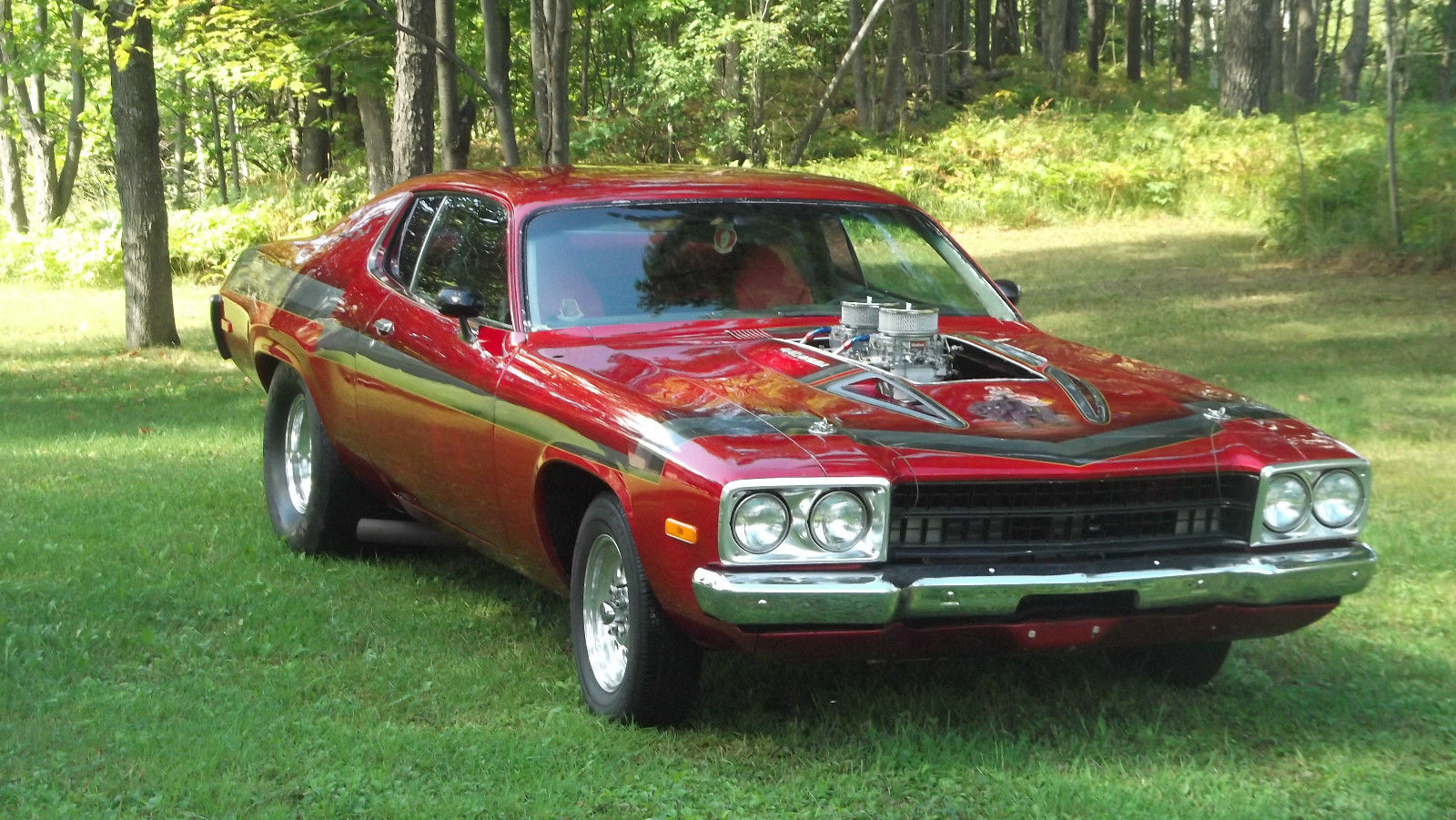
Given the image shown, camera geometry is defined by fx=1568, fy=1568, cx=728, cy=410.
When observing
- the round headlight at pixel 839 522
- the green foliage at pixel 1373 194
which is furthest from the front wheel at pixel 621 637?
the green foliage at pixel 1373 194

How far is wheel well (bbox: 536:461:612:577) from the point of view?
4.61 meters

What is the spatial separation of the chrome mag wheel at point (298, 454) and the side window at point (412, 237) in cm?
90

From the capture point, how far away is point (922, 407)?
4277 millimetres

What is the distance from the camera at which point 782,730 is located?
4375 mm

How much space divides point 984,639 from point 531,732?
1289 millimetres

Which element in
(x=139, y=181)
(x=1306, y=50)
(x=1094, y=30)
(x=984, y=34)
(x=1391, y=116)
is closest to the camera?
(x=139, y=181)

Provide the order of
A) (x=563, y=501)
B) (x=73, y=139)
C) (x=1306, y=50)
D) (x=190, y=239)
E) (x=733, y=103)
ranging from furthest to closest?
(x=1306, y=50)
(x=73, y=139)
(x=733, y=103)
(x=190, y=239)
(x=563, y=501)

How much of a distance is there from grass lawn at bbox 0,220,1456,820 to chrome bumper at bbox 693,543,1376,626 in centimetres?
47

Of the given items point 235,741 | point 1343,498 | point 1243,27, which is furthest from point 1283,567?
point 1243,27

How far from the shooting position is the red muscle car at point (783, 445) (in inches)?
152

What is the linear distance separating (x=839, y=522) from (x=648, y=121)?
2606 cm

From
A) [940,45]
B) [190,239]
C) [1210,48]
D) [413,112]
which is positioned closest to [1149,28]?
[1210,48]

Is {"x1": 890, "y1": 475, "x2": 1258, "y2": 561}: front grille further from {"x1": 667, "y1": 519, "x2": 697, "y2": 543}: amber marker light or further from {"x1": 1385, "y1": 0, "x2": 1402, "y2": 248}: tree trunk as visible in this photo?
{"x1": 1385, "y1": 0, "x2": 1402, "y2": 248}: tree trunk

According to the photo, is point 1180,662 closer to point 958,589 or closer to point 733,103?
point 958,589
